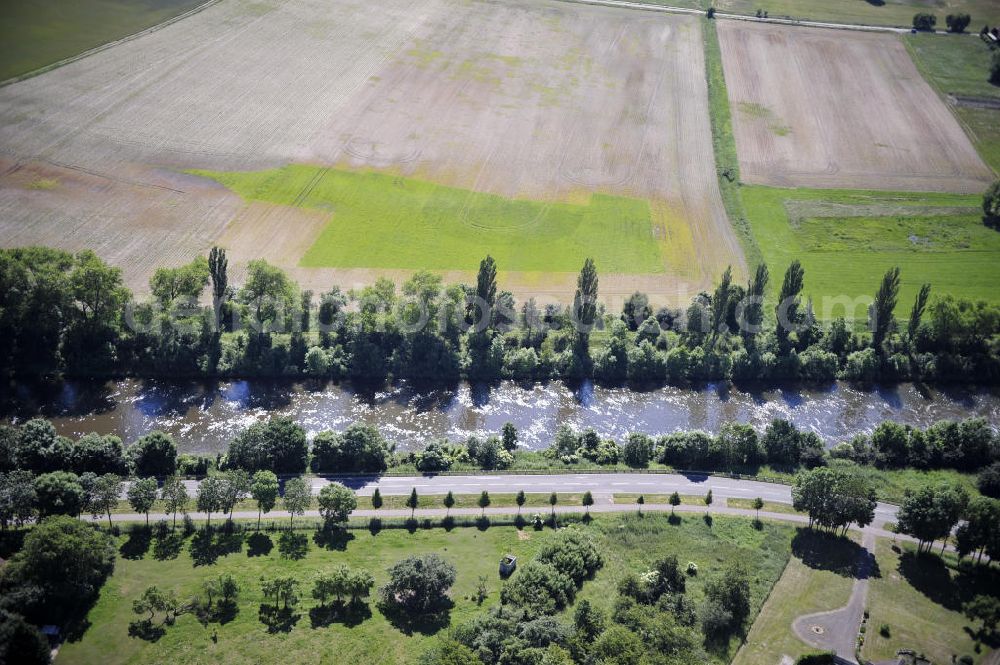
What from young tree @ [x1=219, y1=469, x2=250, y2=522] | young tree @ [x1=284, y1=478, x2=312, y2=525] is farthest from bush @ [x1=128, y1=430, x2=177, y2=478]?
young tree @ [x1=284, y1=478, x2=312, y2=525]

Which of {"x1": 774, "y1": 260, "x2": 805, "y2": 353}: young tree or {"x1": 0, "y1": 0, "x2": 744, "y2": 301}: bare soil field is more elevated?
{"x1": 0, "y1": 0, "x2": 744, "y2": 301}: bare soil field

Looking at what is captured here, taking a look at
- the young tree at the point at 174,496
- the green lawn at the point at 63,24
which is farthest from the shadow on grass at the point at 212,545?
the green lawn at the point at 63,24

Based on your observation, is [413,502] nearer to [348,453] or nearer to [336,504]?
[336,504]

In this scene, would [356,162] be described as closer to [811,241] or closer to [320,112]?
[320,112]

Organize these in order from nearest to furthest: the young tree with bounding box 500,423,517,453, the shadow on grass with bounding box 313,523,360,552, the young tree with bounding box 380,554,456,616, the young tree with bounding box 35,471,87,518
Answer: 1. the young tree with bounding box 380,554,456,616
2. the young tree with bounding box 35,471,87,518
3. the shadow on grass with bounding box 313,523,360,552
4. the young tree with bounding box 500,423,517,453

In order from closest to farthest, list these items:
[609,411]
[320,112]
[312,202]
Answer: [609,411] → [312,202] → [320,112]

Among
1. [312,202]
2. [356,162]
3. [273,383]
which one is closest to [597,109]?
[356,162]

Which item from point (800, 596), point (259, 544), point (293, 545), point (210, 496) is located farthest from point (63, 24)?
point (800, 596)

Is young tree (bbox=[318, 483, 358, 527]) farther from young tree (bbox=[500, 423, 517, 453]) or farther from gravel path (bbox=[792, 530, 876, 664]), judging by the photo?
gravel path (bbox=[792, 530, 876, 664])
